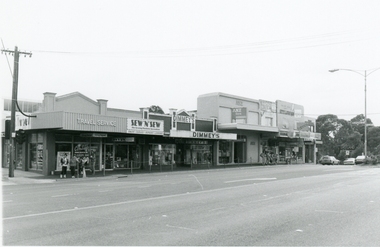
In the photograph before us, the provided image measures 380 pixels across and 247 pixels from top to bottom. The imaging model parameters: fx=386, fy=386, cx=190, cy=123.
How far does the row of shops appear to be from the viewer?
27.7 m

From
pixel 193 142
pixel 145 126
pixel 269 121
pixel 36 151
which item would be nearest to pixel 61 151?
pixel 36 151

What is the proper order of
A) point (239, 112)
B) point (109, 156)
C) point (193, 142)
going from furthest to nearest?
point (239, 112)
point (193, 142)
point (109, 156)

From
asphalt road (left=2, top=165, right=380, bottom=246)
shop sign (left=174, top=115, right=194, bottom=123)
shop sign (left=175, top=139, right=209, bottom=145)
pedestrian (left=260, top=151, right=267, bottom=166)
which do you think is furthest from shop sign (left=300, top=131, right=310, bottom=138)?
asphalt road (left=2, top=165, right=380, bottom=246)

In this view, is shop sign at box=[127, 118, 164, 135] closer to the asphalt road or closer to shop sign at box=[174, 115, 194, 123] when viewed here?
shop sign at box=[174, 115, 194, 123]

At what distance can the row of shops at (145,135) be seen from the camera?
27703 millimetres

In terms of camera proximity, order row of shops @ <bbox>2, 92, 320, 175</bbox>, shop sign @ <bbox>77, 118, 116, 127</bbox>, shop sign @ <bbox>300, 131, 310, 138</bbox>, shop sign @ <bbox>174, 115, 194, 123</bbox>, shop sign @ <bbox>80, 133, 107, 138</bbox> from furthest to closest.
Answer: shop sign @ <bbox>300, 131, 310, 138</bbox>, shop sign @ <bbox>174, 115, 194, 123</bbox>, shop sign @ <bbox>80, 133, 107, 138</bbox>, row of shops @ <bbox>2, 92, 320, 175</bbox>, shop sign @ <bbox>77, 118, 116, 127</bbox>

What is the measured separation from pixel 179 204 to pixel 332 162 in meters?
46.9

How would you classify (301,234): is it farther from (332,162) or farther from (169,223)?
(332,162)

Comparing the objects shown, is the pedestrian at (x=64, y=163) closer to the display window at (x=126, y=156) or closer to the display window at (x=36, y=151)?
the display window at (x=36, y=151)

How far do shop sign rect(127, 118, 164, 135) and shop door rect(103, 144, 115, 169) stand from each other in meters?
3.40

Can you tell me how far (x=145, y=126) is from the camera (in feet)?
101

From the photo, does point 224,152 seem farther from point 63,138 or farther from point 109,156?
point 63,138

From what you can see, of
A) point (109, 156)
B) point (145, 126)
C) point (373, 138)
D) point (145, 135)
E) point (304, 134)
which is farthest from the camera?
point (373, 138)

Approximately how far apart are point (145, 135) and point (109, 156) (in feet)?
11.8
